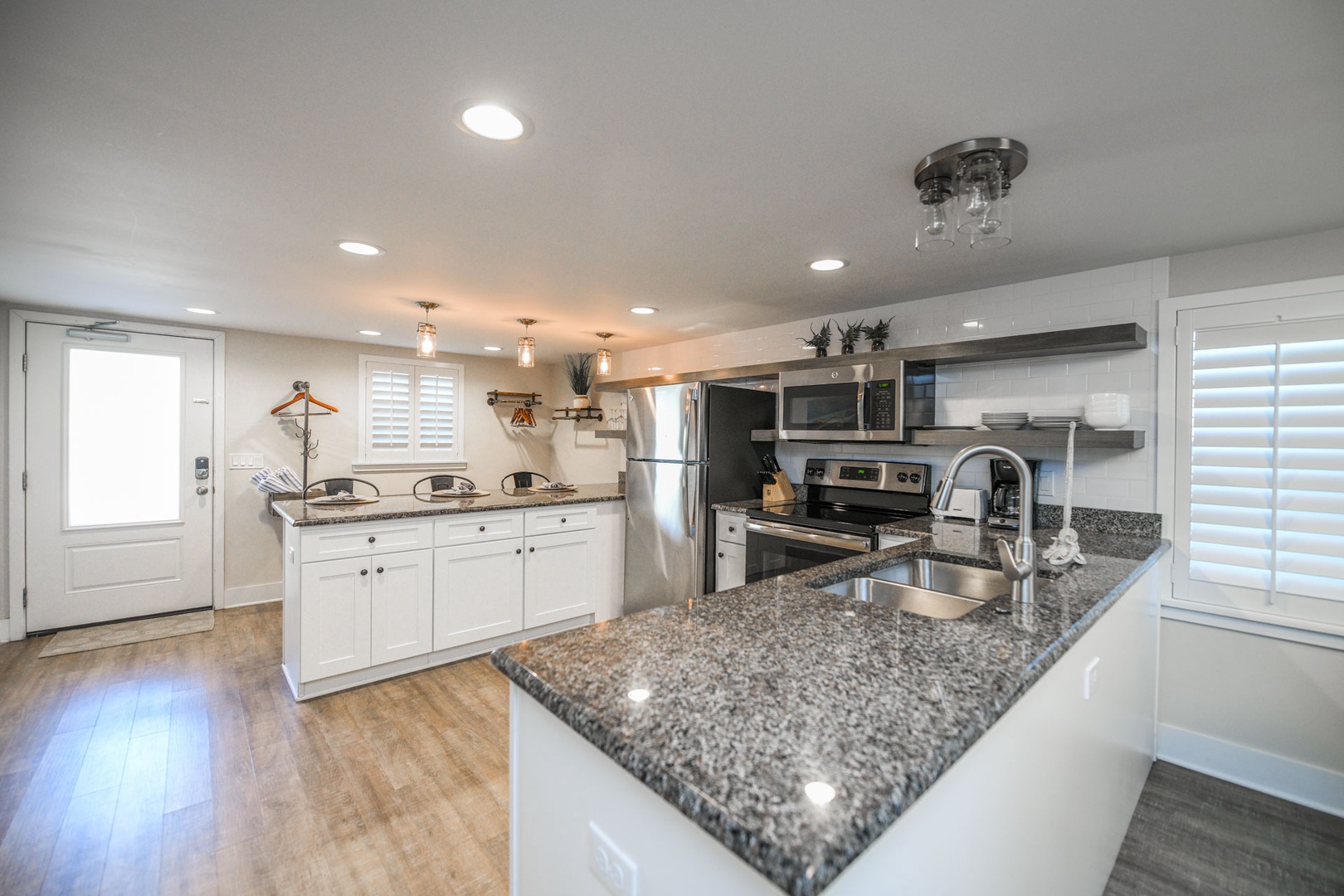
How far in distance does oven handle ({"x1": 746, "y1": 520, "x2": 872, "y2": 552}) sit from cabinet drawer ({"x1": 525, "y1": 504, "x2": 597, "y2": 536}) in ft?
3.81

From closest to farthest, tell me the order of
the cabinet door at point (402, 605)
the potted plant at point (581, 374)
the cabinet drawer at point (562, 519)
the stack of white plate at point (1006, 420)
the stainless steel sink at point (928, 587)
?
the stainless steel sink at point (928, 587), the stack of white plate at point (1006, 420), the cabinet door at point (402, 605), the cabinet drawer at point (562, 519), the potted plant at point (581, 374)

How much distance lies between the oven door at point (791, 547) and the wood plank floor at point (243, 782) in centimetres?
157

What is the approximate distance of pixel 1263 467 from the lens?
7.12 feet

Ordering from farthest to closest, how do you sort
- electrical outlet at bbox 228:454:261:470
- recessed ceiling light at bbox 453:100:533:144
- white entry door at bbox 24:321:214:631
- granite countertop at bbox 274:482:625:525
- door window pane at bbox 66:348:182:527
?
electrical outlet at bbox 228:454:261:470
door window pane at bbox 66:348:182:527
white entry door at bbox 24:321:214:631
granite countertop at bbox 274:482:625:525
recessed ceiling light at bbox 453:100:533:144

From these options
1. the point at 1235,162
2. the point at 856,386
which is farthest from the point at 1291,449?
the point at 856,386

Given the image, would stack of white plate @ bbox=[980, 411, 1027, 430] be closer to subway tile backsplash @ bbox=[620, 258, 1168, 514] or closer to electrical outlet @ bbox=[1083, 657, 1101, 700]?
subway tile backsplash @ bbox=[620, 258, 1168, 514]

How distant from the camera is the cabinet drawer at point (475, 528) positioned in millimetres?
3211

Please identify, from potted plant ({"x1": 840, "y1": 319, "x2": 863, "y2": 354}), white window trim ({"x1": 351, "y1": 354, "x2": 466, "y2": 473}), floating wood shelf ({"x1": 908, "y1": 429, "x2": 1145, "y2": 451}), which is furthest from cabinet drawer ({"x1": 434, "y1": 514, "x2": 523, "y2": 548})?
floating wood shelf ({"x1": 908, "y1": 429, "x2": 1145, "y2": 451})

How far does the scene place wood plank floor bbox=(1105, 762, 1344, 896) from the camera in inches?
68.7

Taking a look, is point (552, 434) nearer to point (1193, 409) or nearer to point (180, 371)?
point (180, 371)

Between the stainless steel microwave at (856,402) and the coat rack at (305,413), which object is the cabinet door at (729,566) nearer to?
the stainless steel microwave at (856,402)

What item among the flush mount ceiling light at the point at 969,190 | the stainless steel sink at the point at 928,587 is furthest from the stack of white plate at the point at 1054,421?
the flush mount ceiling light at the point at 969,190

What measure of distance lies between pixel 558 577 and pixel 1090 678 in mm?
2940

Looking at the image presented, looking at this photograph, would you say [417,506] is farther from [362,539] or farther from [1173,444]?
[1173,444]
